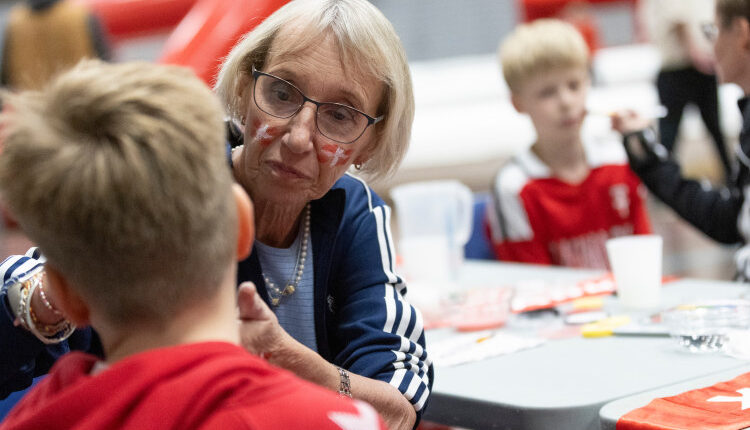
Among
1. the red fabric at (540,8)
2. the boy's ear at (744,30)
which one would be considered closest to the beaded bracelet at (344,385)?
the boy's ear at (744,30)

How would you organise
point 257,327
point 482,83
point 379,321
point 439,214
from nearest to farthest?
point 257,327 → point 379,321 → point 439,214 → point 482,83

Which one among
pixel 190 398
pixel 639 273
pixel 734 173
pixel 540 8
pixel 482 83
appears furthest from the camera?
pixel 482 83

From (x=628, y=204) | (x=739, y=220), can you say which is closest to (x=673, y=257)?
(x=628, y=204)

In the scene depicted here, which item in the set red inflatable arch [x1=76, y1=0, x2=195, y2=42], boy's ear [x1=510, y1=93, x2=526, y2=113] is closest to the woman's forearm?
boy's ear [x1=510, y1=93, x2=526, y2=113]

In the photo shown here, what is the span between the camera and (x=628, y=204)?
2.73 metres

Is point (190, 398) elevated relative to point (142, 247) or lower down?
lower down

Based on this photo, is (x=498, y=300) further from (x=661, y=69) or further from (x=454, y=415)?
(x=661, y=69)

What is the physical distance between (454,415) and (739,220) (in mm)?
1201

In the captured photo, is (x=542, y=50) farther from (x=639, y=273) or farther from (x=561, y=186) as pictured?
(x=639, y=273)

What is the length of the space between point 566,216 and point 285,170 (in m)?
1.55

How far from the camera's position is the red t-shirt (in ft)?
8.88

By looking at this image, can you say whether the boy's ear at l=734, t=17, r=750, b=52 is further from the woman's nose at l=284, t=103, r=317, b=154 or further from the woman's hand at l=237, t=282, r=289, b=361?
the woman's hand at l=237, t=282, r=289, b=361

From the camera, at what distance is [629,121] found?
250cm

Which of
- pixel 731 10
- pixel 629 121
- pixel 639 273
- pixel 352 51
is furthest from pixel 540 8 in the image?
pixel 352 51
